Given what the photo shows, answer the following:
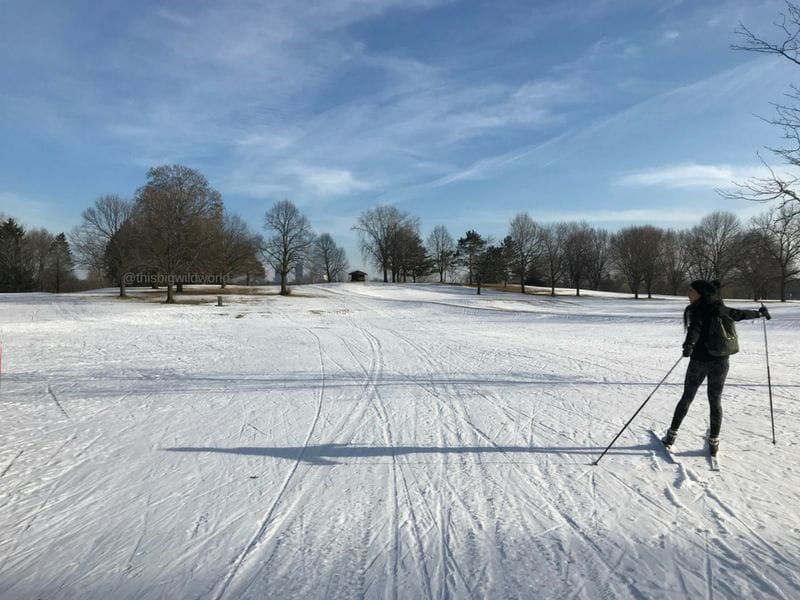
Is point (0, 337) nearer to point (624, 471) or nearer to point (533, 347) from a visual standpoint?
point (533, 347)

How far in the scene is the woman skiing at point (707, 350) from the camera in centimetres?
521

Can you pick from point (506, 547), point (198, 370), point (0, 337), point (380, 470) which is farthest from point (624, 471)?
point (0, 337)

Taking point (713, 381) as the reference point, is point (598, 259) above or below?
above

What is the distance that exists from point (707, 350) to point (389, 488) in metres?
3.85

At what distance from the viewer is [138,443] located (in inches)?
232

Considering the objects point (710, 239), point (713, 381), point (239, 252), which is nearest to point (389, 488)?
point (713, 381)

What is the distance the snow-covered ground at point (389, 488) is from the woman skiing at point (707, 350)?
42 cm

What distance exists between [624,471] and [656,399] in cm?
341

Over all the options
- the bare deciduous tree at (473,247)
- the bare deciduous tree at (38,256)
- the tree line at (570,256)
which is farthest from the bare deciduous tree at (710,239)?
the bare deciduous tree at (38,256)

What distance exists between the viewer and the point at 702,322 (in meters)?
5.28

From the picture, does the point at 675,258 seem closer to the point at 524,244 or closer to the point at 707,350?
the point at 524,244

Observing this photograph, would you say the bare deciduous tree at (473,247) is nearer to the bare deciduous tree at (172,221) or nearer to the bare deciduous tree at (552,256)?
the bare deciduous tree at (552,256)

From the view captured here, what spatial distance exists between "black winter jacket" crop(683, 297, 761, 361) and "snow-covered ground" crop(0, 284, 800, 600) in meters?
1.13

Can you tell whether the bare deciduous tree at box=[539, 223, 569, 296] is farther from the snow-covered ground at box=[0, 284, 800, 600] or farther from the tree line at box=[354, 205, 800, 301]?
the snow-covered ground at box=[0, 284, 800, 600]
